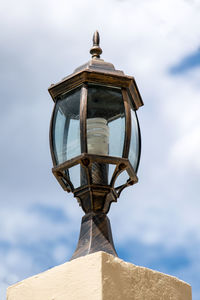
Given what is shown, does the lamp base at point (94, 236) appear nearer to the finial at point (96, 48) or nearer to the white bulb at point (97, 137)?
the white bulb at point (97, 137)

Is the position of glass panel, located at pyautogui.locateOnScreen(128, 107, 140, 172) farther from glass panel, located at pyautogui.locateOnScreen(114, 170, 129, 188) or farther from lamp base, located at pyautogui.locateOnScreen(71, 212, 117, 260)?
lamp base, located at pyautogui.locateOnScreen(71, 212, 117, 260)

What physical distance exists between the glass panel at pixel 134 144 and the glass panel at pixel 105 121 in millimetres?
85

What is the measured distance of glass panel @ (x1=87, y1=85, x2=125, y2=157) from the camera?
355 cm

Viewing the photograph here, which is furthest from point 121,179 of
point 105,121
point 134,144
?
point 105,121

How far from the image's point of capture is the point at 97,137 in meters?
3.55

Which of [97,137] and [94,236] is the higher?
[97,137]

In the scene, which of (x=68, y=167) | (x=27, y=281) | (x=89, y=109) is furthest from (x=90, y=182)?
(x=27, y=281)

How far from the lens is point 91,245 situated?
3.38m

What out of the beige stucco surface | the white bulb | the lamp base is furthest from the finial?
the beige stucco surface

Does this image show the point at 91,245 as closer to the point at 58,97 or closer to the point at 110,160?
the point at 110,160

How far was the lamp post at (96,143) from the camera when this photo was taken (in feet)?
11.4

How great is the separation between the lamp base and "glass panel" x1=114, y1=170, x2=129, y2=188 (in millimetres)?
190

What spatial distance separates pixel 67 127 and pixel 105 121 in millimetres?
211

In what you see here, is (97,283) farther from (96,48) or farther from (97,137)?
(96,48)
